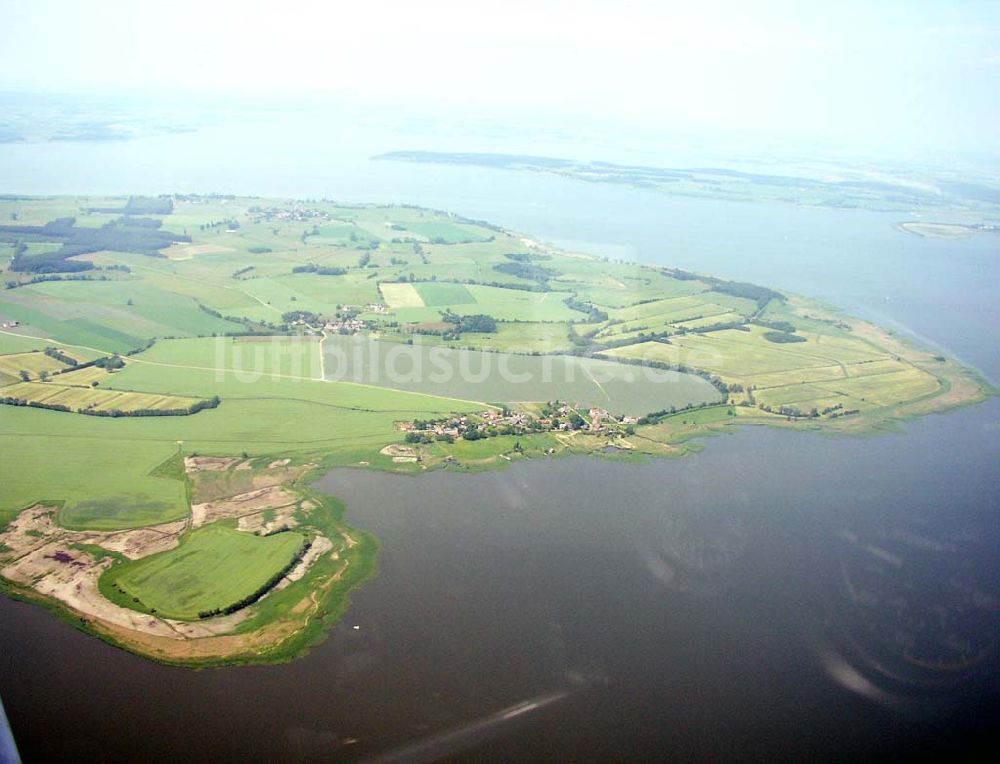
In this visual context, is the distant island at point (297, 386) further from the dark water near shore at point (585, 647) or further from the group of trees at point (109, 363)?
the dark water near shore at point (585, 647)

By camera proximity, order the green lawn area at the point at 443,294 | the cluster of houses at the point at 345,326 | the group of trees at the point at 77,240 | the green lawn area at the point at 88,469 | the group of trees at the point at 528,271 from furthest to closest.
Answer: the group of trees at the point at 528,271
the group of trees at the point at 77,240
the green lawn area at the point at 443,294
the cluster of houses at the point at 345,326
the green lawn area at the point at 88,469

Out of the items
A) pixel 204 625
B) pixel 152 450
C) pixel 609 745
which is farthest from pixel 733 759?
pixel 152 450

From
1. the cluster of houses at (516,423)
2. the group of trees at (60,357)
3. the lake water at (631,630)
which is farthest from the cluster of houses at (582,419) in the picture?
the group of trees at (60,357)

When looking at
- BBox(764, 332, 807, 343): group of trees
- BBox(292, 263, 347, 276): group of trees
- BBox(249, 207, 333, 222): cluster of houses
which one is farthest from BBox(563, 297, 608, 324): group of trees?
BBox(249, 207, 333, 222): cluster of houses

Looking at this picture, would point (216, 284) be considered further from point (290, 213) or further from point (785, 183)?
point (785, 183)

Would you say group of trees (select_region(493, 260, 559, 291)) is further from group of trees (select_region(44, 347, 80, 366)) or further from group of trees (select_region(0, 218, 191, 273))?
group of trees (select_region(44, 347, 80, 366))

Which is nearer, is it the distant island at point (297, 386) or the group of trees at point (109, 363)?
the distant island at point (297, 386)

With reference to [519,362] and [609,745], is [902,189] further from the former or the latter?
[609,745]
